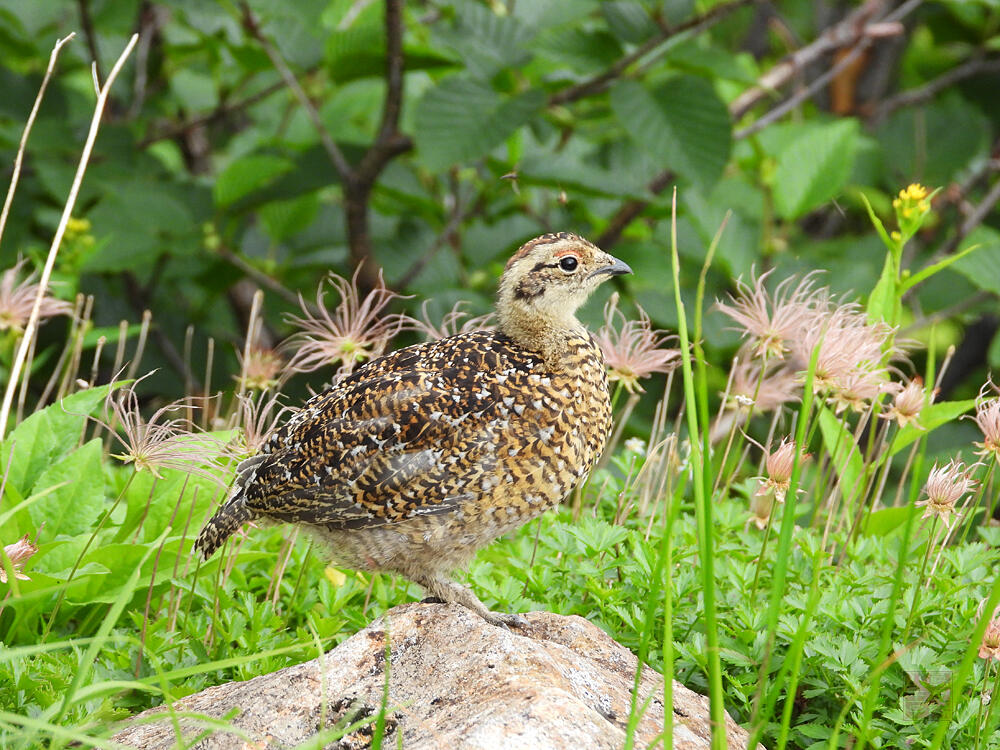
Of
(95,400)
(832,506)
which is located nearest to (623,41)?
(832,506)


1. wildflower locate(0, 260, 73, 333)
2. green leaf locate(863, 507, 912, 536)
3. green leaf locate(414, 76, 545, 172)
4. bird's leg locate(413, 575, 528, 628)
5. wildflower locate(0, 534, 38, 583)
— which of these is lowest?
green leaf locate(863, 507, 912, 536)

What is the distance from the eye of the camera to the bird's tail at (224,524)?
13.0 feet

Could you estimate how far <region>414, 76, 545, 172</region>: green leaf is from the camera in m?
5.63

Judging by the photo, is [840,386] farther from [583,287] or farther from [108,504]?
[108,504]

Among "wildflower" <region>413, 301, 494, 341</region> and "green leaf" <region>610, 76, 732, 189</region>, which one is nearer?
"wildflower" <region>413, 301, 494, 341</region>

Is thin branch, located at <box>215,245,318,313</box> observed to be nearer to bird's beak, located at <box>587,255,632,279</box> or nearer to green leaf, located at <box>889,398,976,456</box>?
bird's beak, located at <box>587,255,632,279</box>

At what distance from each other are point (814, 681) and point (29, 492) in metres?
2.85

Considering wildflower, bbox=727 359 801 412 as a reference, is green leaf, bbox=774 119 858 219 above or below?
above

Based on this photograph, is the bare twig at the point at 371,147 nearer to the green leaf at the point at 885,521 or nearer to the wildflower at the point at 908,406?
the green leaf at the point at 885,521

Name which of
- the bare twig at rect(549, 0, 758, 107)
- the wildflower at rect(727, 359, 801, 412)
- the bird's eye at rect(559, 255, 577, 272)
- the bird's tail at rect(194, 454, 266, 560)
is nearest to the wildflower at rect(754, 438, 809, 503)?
the wildflower at rect(727, 359, 801, 412)

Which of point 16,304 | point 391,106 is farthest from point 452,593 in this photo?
point 391,106

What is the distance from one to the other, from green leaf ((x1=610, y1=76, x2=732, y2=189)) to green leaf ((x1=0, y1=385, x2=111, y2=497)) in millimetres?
2781

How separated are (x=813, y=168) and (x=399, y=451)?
12.9ft

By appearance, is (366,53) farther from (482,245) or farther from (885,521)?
(885,521)
